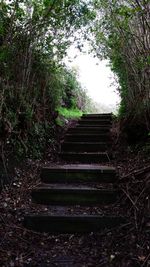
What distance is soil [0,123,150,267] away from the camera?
282 centimetres

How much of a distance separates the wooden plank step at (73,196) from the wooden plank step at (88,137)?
2701 mm

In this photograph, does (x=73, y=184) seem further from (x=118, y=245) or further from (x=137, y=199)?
(x=118, y=245)

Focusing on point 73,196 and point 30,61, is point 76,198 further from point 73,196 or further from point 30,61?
point 30,61

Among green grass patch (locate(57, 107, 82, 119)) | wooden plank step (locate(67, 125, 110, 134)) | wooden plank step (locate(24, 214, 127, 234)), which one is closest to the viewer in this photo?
wooden plank step (locate(24, 214, 127, 234))

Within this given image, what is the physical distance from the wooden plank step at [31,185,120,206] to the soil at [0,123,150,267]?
12cm

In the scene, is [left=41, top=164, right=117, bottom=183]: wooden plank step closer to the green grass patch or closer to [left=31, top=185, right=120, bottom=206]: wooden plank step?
[left=31, top=185, right=120, bottom=206]: wooden plank step

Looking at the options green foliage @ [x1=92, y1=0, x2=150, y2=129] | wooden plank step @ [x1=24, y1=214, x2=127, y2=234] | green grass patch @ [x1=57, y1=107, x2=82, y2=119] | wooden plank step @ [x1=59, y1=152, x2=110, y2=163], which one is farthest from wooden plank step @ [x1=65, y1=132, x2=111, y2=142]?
wooden plank step @ [x1=24, y1=214, x2=127, y2=234]

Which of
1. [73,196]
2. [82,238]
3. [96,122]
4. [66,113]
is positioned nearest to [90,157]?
[73,196]

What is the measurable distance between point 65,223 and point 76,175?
3.70ft

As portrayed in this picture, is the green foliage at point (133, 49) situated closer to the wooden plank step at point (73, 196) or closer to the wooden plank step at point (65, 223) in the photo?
the wooden plank step at point (73, 196)

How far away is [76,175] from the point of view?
4508mm

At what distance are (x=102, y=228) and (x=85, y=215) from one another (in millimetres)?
248

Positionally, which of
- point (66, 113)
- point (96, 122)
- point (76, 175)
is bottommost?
point (76, 175)

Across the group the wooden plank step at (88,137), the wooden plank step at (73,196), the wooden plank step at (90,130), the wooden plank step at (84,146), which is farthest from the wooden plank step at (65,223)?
the wooden plank step at (90,130)
